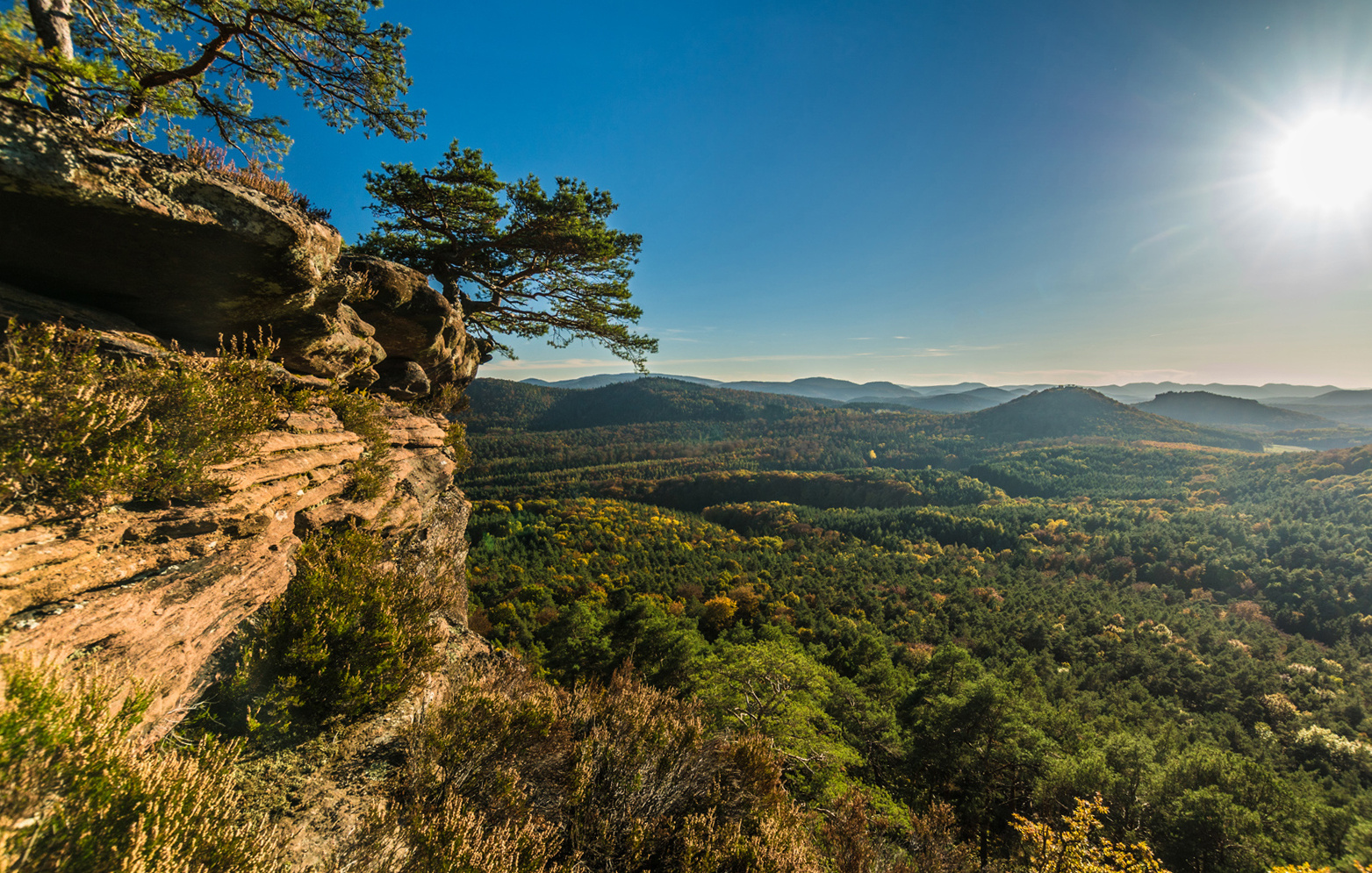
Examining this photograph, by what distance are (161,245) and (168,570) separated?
428 cm

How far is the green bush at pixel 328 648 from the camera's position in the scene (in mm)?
4062

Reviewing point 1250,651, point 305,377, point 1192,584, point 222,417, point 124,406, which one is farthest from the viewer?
point 1192,584

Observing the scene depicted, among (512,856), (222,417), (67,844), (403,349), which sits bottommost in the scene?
(512,856)

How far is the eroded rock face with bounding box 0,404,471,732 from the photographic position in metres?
2.61

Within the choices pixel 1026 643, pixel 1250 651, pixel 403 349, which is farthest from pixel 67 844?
pixel 1250 651

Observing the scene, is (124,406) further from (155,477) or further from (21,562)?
(21,562)

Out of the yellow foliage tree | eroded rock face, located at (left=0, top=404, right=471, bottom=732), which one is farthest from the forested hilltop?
eroded rock face, located at (left=0, top=404, right=471, bottom=732)

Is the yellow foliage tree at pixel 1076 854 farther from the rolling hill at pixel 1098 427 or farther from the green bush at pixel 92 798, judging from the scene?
the rolling hill at pixel 1098 427

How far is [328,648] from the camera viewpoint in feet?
14.1

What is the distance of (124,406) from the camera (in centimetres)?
331

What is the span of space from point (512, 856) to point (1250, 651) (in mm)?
74182

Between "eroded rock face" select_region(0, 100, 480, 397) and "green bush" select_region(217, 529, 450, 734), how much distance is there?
12.4 ft

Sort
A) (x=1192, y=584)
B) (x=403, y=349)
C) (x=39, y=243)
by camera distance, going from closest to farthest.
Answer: (x=39, y=243), (x=403, y=349), (x=1192, y=584)

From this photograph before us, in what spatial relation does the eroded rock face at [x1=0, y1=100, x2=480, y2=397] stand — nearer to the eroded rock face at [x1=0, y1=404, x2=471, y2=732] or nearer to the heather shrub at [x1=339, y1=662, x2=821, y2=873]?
the eroded rock face at [x1=0, y1=404, x2=471, y2=732]
